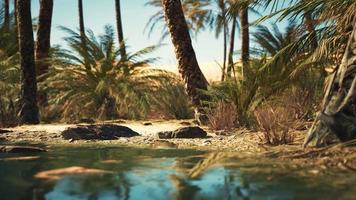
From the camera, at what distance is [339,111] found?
17.9 feet

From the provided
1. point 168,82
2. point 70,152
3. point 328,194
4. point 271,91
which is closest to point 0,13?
point 168,82

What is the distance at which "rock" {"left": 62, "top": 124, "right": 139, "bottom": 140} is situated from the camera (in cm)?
833

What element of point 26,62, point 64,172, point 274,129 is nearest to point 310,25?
point 274,129

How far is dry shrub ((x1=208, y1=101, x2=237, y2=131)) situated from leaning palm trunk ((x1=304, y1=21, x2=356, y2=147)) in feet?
11.0

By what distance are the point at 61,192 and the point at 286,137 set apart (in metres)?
3.84

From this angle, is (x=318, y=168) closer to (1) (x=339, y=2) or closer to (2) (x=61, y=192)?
(2) (x=61, y=192)

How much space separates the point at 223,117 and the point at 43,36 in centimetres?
700

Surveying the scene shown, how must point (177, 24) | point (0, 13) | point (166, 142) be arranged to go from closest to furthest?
point (166, 142)
point (177, 24)
point (0, 13)

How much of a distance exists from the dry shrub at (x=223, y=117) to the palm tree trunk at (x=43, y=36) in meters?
6.40

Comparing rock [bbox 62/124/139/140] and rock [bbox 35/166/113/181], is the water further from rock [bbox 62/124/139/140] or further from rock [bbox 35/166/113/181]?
rock [bbox 62/124/139/140]

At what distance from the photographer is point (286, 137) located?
6793 mm

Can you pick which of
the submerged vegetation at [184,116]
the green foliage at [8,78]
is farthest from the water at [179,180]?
the green foliage at [8,78]

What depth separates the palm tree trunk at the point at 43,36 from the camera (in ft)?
46.6

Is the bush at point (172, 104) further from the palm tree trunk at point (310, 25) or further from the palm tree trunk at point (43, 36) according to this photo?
the palm tree trunk at point (310, 25)
